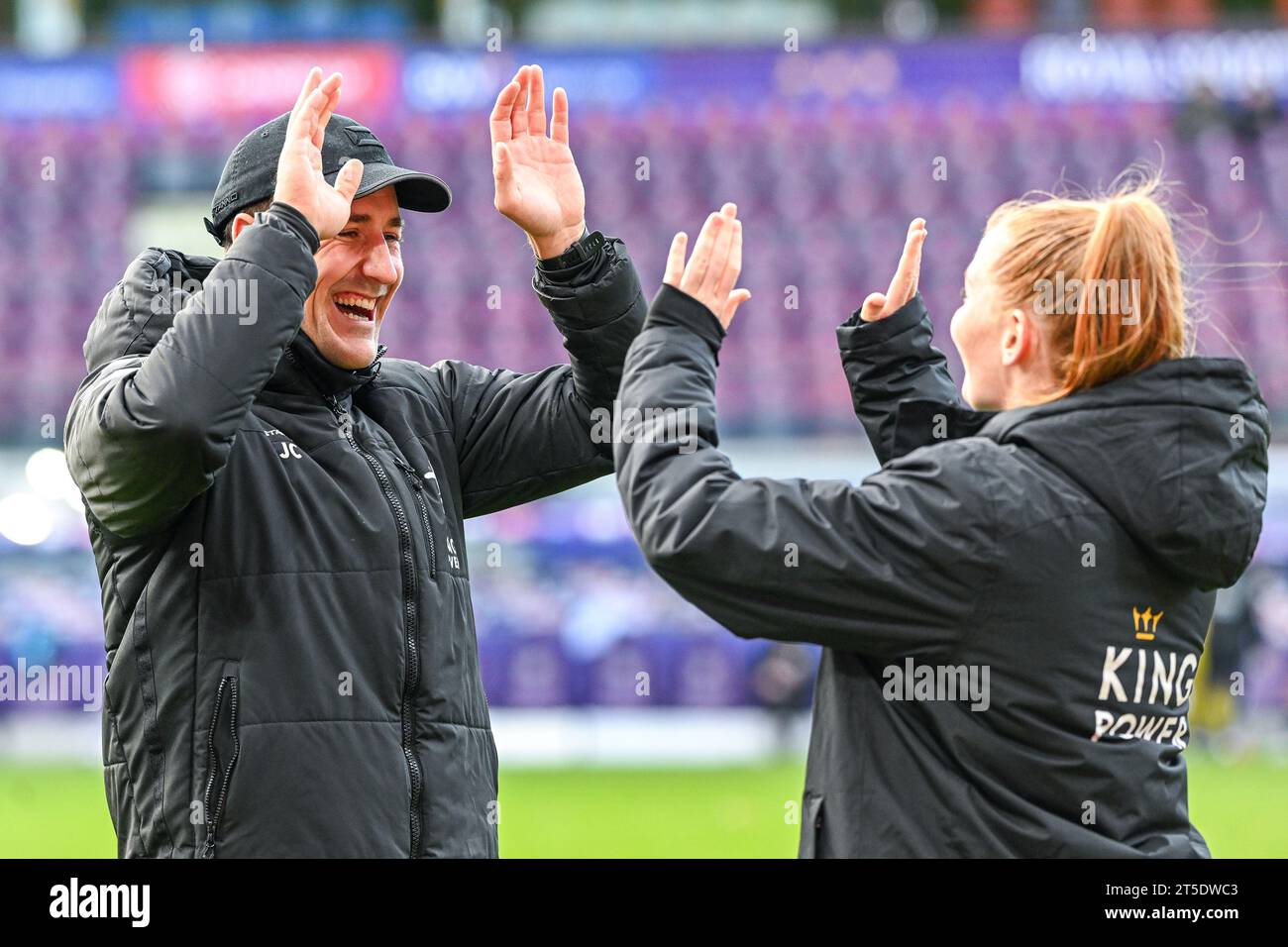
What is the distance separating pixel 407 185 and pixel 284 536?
70 centimetres

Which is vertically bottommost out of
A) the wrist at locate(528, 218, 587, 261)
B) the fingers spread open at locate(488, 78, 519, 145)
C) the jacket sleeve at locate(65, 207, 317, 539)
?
the jacket sleeve at locate(65, 207, 317, 539)

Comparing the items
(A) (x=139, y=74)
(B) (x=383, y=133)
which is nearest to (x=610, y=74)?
(B) (x=383, y=133)

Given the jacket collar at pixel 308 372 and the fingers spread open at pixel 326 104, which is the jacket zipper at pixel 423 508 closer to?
the jacket collar at pixel 308 372

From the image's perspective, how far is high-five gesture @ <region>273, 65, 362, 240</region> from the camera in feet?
8.29

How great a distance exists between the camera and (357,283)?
2.84 meters

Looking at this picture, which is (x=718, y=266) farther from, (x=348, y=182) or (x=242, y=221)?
(x=242, y=221)

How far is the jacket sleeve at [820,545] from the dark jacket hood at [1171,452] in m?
0.15

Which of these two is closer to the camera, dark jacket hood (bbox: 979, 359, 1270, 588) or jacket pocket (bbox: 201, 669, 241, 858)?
dark jacket hood (bbox: 979, 359, 1270, 588)

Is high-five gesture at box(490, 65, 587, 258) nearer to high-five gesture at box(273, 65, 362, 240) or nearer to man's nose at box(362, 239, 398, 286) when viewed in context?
man's nose at box(362, 239, 398, 286)


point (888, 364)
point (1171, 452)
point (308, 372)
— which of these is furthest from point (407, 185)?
point (1171, 452)

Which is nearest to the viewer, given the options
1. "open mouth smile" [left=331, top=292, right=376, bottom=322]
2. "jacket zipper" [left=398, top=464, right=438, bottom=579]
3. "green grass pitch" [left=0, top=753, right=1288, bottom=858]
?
"jacket zipper" [left=398, top=464, right=438, bottom=579]

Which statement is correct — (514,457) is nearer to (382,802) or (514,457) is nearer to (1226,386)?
(382,802)

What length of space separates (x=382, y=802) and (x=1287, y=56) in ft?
60.1

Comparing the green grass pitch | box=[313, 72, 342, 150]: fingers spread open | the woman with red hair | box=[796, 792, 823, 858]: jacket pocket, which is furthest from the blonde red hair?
the green grass pitch
